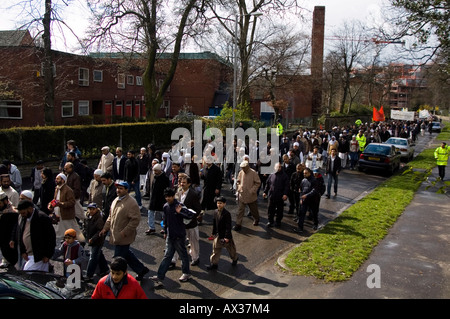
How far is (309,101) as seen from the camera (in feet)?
174

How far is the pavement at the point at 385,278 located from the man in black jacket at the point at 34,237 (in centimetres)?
280

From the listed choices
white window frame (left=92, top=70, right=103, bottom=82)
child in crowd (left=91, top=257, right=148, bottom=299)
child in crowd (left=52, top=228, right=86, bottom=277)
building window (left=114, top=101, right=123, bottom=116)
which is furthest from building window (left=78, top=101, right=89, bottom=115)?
child in crowd (left=91, top=257, right=148, bottom=299)

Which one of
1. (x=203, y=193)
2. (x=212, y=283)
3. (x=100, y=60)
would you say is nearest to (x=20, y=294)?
(x=212, y=283)

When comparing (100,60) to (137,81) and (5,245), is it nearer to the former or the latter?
(137,81)

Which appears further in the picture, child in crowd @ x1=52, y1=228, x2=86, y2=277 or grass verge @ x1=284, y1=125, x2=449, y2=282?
grass verge @ x1=284, y1=125, x2=449, y2=282

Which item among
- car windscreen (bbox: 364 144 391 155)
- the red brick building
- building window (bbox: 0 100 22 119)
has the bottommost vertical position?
car windscreen (bbox: 364 144 391 155)

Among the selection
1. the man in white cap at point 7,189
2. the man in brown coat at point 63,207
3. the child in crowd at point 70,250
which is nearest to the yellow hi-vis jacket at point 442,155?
the man in brown coat at point 63,207

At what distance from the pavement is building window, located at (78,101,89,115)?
27.2 m

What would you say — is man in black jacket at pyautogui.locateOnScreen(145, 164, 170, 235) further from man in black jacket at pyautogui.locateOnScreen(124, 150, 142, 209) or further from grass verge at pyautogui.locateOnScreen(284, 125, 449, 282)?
grass verge at pyautogui.locateOnScreen(284, 125, 449, 282)

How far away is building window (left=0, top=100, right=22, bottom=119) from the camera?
83.9 ft

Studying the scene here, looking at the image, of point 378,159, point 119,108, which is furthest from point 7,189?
point 119,108

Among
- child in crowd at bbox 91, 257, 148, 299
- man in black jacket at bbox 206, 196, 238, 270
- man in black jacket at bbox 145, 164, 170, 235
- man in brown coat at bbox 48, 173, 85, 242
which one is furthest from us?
man in black jacket at bbox 145, 164, 170, 235

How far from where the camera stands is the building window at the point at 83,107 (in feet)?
105

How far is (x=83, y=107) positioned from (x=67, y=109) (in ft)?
6.77
